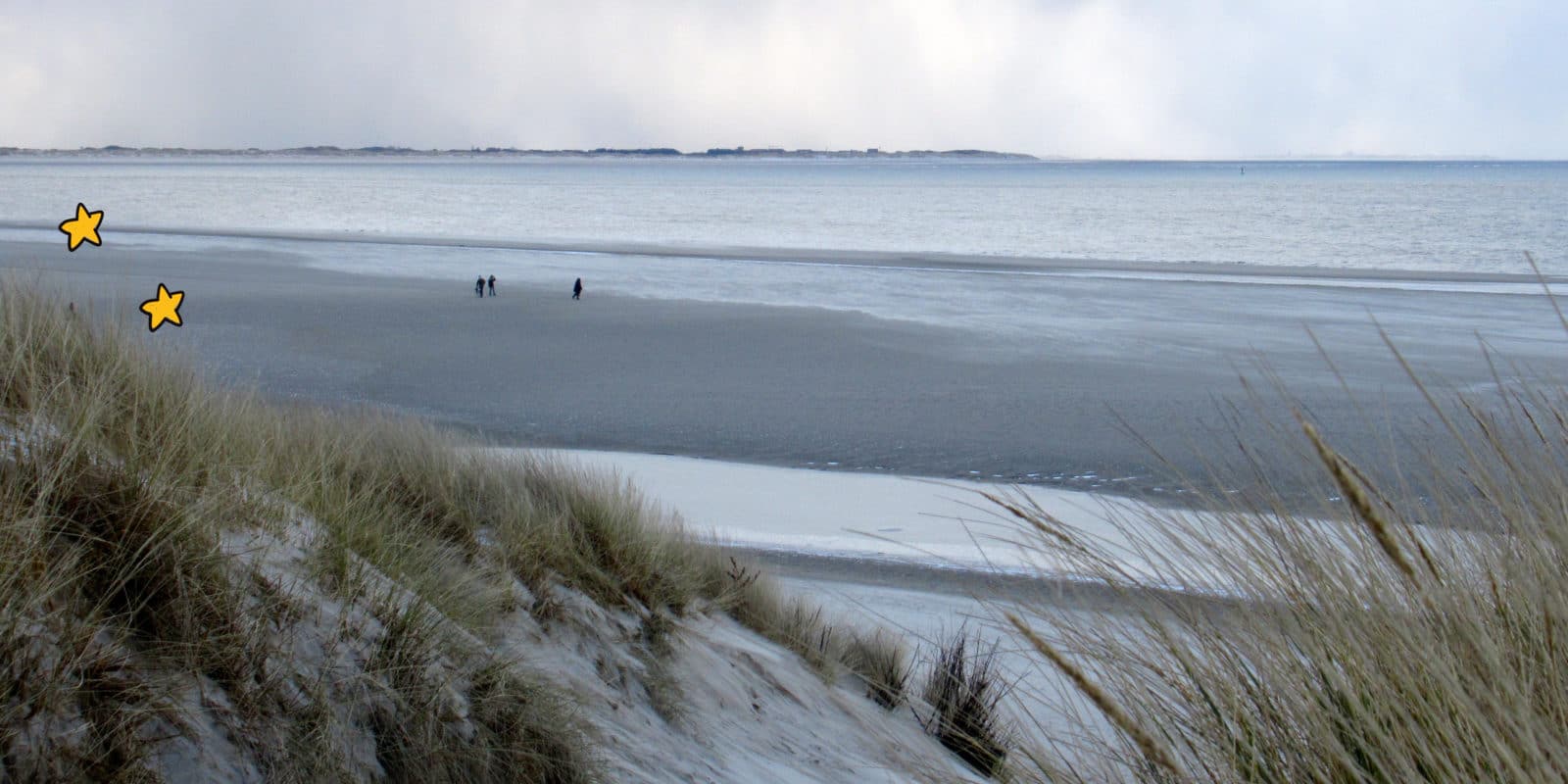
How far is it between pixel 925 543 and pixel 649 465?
295 cm

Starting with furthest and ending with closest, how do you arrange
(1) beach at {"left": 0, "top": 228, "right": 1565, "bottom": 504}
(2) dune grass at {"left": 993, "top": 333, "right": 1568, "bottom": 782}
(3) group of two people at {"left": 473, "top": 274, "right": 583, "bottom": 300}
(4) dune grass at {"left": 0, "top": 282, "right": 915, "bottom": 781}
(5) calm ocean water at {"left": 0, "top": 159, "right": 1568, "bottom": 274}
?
1. (5) calm ocean water at {"left": 0, "top": 159, "right": 1568, "bottom": 274}
2. (3) group of two people at {"left": 473, "top": 274, "right": 583, "bottom": 300}
3. (1) beach at {"left": 0, "top": 228, "right": 1565, "bottom": 504}
4. (4) dune grass at {"left": 0, "top": 282, "right": 915, "bottom": 781}
5. (2) dune grass at {"left": 993, "top": 333, "right": 1568, "bottom": 782}

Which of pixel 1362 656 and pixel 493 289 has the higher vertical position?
pixel 493 289

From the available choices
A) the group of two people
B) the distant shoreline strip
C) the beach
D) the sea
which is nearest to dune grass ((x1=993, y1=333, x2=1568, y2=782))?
the sea

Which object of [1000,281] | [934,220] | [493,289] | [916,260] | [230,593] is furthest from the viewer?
[934,220]

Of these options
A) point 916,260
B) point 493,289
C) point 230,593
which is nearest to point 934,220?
point 916,260

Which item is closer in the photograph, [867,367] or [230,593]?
[230,593]

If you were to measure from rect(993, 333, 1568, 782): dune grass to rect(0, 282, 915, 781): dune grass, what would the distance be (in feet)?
4.87

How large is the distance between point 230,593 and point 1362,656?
233 cm

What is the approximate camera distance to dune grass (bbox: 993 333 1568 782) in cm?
164

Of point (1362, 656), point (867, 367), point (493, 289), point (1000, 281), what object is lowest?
point (1362, 656)

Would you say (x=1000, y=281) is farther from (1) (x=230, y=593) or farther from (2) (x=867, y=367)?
(1) (x=230, y=593)

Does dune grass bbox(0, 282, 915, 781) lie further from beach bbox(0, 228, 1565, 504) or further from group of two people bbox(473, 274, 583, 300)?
group of two people bbox(473, 274, 583, 300)

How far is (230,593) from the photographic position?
267 cm

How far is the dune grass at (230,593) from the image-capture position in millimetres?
2266
